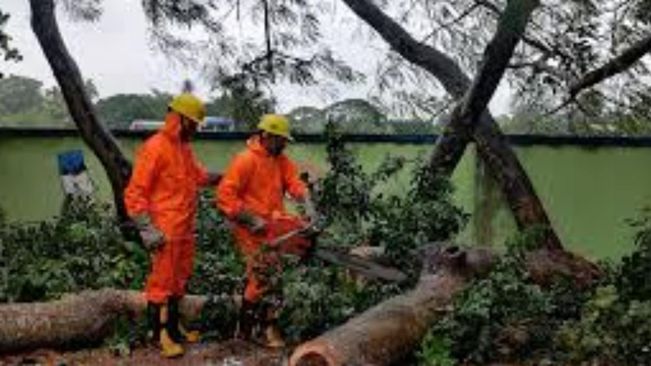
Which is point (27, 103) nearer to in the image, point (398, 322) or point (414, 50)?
point (414, 50)

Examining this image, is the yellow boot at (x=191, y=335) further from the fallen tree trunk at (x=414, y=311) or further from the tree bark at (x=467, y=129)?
the tree bark at (x=467, y=129)

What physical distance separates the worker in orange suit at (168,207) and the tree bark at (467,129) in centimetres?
367

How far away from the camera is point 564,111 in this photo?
40.4ft

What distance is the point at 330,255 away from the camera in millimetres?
8719

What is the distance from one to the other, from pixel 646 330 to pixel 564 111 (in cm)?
523

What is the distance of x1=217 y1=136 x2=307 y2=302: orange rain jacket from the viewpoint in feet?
27.3

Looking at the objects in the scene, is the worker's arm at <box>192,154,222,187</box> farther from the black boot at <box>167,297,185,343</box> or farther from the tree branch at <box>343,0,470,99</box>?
the tree branch at <box>343,0,470,99</box>

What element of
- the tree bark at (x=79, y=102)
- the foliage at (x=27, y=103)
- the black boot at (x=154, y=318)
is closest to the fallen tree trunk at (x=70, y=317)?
the black boot at (x=154, y=318)

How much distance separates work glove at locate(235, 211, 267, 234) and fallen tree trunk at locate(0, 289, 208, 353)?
0.94 meters

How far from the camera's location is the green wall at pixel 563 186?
1439cm

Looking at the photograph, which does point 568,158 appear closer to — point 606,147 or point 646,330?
point 606,147

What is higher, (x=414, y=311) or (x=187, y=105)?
(x=187, y=105)

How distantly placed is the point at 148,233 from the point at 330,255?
1410 mm

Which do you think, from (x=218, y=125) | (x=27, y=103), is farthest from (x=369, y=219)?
(x=27, y=103)
